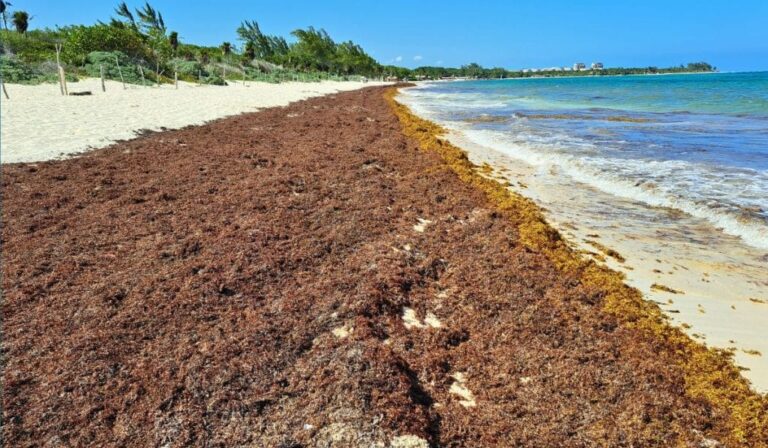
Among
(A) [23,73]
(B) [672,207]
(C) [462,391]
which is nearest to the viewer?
(C) [462,391]

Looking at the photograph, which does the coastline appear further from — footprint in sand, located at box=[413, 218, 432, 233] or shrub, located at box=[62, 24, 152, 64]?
shrub, located at box=[62, 24, 152, 64]

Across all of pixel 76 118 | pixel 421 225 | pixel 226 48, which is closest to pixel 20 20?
pixel 226 48

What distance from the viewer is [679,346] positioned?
2990 millimetres

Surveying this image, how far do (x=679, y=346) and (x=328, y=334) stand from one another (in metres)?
2.37

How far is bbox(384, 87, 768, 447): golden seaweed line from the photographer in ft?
7.61

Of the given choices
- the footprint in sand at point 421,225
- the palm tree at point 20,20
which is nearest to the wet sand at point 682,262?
the footprint in sand at point 421,225

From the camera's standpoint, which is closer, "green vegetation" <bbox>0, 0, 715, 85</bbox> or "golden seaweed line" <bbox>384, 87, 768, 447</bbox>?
"golden seaweed line" <bbox>384, 87, 768, 447</bbox>

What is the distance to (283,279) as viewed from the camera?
363 cm

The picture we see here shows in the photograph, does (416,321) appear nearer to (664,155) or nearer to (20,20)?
(664,155)

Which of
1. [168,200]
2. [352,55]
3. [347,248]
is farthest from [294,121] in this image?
[352,55]

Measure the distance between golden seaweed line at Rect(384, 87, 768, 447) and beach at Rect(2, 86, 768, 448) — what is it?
0.02 metres

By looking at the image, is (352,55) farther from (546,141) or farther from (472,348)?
(472,348)

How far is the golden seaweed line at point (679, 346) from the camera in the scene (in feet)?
7.61

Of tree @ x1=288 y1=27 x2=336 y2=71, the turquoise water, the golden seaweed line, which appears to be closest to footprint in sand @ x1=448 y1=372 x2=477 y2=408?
the golden seaweed line
